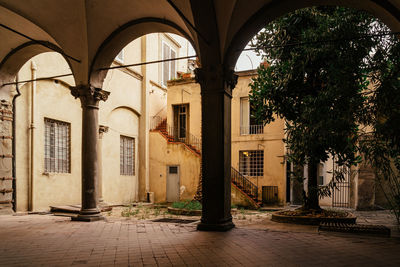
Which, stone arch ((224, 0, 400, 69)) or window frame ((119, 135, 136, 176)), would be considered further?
window frame ((119, 135, 136, 176))

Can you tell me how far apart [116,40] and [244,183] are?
A: 11.4 meters

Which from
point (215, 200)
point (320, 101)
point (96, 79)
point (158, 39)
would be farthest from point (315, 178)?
point (158, 39)

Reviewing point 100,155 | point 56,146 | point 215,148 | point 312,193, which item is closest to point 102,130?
point 100,155

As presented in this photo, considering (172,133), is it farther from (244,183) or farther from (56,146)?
(56,146)

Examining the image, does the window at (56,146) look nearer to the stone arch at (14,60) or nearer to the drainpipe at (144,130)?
the stone arch at (14,60)

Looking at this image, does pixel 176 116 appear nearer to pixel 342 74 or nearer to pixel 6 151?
pixel 6 151

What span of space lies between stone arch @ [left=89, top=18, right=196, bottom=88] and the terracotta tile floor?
159 inches

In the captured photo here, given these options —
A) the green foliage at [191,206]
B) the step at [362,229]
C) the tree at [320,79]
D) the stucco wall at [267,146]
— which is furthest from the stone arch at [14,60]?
the stucco wall at [267,146]

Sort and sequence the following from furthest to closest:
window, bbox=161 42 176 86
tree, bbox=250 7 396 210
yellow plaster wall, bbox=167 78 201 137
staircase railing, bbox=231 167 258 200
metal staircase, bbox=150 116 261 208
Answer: window, bbox=161 42 176 86 → yellow plaster wall, bbox=167 78 201 137 → staircase railing, bbox=231 167 258 200 → metal staircase, bbox=150 116 261 208 → tree, bbox=250 7 396 210

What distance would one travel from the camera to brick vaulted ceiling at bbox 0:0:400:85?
6664 mm

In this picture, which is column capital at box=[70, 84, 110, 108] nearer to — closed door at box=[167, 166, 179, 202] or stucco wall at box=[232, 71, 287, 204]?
closed door at box=[167, 166, 179, 202]

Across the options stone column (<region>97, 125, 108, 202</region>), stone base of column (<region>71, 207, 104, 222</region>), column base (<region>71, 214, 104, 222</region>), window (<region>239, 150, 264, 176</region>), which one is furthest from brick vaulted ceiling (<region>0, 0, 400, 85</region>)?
window (<region>239, 150, 264, 176</region>)

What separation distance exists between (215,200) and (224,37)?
135 inches

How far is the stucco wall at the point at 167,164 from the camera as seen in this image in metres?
18.1
